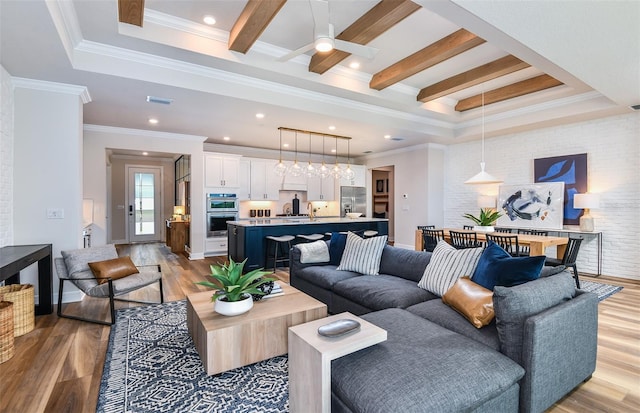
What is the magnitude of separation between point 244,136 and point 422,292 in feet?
18.2

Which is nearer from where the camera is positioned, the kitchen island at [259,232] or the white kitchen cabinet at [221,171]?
the kitchen island at [259,232]

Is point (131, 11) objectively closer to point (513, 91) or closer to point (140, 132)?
point (140, 132)

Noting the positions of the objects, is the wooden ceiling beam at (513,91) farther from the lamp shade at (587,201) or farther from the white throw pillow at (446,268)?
the white throw pillow at (446,268)

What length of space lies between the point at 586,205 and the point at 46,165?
7573 millimetres

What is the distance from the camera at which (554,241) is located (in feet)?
13.7

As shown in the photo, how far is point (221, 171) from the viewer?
23.8 feet

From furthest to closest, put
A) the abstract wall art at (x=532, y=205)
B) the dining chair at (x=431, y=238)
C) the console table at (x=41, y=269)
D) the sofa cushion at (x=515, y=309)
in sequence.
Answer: the abstract wall art at (x=532, y=205) → the dining chair at (x=431, y=238) → the console table at (x=41, y=269) → the sofa cushion at (x=515, y=309)

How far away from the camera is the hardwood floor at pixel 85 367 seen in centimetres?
190

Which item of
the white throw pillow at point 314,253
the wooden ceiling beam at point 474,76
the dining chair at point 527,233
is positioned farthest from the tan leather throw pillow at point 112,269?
the dining chair at point 527,233

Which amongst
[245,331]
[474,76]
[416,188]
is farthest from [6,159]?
[416,188]

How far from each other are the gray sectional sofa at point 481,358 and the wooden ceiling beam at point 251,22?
274cm

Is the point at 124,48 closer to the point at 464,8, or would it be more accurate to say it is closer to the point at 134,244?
the point at 464,8

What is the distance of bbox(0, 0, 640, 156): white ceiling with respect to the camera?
8.65ft

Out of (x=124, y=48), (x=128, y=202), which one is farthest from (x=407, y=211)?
(x=128, y=202)
